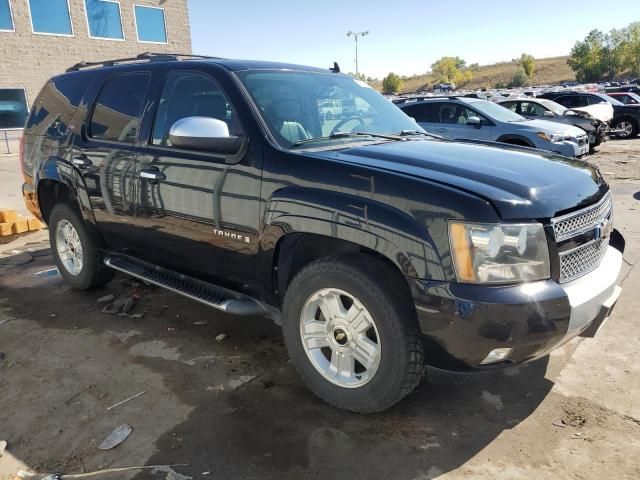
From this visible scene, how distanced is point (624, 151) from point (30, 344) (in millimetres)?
15955

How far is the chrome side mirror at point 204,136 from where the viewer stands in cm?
307

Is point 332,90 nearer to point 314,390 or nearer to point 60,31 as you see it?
point 314,390

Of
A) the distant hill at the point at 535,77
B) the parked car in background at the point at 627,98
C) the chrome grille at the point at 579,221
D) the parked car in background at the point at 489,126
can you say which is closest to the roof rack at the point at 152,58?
the chrome grille at the point at 579,221

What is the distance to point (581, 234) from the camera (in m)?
2.72

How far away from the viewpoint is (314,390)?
121 inches

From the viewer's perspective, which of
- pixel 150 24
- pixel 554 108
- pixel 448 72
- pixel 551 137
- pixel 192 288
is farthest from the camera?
pixel 448 72

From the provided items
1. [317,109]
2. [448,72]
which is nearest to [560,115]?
[317,109]

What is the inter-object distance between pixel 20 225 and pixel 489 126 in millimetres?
8895

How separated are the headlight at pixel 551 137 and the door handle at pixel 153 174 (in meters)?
9.41

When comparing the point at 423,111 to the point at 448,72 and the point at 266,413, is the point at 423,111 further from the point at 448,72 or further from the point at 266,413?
the point at 448,72

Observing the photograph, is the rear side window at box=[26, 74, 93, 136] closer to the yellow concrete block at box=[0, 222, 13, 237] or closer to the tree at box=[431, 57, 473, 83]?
the yellow concrete block at box=[0, 222, 13, 237]

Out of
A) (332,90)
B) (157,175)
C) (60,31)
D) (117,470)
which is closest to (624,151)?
(332,90)

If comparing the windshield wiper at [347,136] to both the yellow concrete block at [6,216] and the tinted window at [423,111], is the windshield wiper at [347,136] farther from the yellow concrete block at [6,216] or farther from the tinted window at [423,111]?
the tinted window at [423,111]

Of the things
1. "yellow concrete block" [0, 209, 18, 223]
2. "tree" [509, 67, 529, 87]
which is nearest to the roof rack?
"yellow concrete block" [0, 209, 18, 223]
